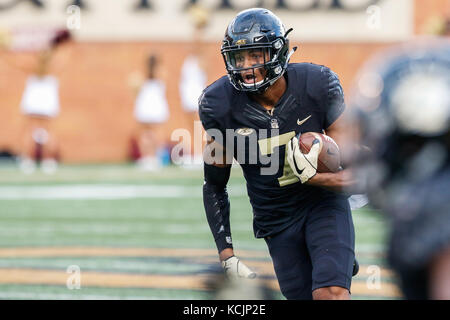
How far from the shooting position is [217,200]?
14.5 feet

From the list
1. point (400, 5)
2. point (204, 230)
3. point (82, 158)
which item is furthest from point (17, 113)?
point (204, 230)

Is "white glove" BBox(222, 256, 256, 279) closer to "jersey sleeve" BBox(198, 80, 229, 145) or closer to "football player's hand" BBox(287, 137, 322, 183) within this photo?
"football player's hand" BBox(287, 137, 322, 183)

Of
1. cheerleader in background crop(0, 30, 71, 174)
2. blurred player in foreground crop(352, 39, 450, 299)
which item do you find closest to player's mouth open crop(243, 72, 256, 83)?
blurred player in foreground crop(352, 39, 450, 299)

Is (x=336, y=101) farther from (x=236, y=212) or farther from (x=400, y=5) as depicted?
(x=400, y=5)

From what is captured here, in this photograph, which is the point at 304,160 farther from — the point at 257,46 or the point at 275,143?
the point at 257,46

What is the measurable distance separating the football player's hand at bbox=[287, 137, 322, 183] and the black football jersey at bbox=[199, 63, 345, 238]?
4.4 inches

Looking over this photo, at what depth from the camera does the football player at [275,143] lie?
4.18m

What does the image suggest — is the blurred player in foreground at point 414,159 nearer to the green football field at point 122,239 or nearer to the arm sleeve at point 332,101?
the green football field at point 122,239

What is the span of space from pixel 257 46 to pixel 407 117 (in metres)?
2.44

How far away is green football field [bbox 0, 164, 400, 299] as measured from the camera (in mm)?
6555

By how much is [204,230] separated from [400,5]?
10.5 meters

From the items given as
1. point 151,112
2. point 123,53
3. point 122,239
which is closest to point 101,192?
point 122,239

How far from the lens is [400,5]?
60.7 feet

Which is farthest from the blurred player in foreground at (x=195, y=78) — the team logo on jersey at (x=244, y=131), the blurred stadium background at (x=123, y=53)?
the team logo on jersey at (x=244, y=131)
